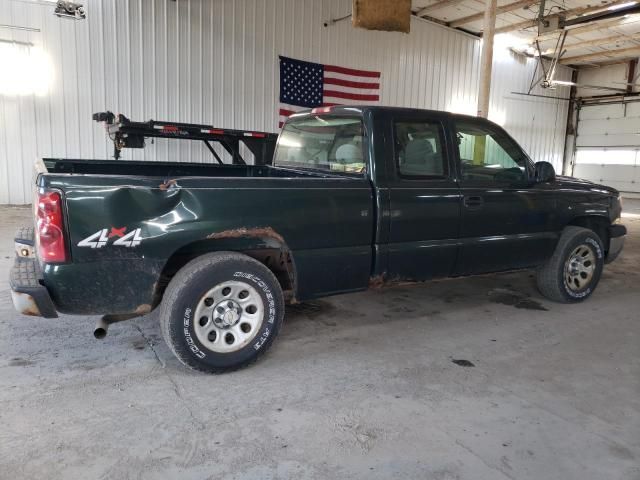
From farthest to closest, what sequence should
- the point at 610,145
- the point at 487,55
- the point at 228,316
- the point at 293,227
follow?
the point at 610,145, the point at 487,55, the point at 293,227, the point at 228,316

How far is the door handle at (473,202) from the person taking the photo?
163 inches

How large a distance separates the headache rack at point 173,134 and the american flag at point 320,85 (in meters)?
3.70

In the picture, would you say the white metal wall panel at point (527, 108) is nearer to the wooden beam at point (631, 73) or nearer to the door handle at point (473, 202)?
the wooden beam at point (631, 73)

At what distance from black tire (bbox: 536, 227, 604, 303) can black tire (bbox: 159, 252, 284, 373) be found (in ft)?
9.78

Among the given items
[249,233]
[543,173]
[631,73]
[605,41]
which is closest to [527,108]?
[605,41]

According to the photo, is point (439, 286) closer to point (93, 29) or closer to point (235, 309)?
point (235, 309)

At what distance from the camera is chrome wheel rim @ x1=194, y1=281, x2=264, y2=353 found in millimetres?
3176

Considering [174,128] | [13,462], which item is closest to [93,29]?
[174,128]

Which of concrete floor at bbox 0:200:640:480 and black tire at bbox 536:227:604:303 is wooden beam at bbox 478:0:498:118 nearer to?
black tire at bbox 536:227:604:303

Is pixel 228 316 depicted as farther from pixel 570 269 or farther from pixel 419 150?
pixel 570 269

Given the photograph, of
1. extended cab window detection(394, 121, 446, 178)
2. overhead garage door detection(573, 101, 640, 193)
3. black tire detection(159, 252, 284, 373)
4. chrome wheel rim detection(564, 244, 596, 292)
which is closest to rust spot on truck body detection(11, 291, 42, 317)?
black tire detection(159, 252, 284, 373)

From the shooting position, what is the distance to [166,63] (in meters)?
11.8

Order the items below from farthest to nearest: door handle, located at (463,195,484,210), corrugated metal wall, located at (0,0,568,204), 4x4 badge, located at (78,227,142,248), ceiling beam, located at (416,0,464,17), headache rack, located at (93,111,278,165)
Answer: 1. ceiling beam, located at (416,0,464,17)
2. corrugated metal wall, located at (0,0,568,204)
3. headache rack, located at (93,111,278,165)
4. door handle, located at (463,195,484,210)
5. 4x4 badge, located at (78,227,142,248)

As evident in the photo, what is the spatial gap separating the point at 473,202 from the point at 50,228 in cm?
307
